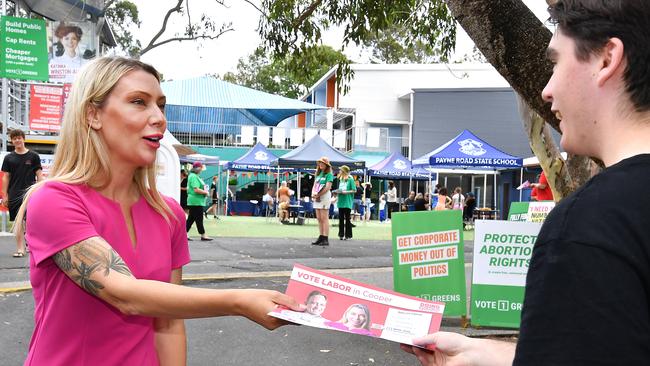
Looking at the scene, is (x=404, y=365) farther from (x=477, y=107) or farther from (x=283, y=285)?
(x=477, y=107)

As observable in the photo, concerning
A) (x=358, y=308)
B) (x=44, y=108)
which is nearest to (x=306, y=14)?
(x=358, y=308)

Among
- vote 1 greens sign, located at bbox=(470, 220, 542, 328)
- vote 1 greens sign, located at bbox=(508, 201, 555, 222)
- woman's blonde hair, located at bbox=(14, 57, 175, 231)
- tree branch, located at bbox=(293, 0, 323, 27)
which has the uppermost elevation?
tree branch, located at bbox=(293, 0, 323, 27)

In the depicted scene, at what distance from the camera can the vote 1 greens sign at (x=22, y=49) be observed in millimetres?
13609

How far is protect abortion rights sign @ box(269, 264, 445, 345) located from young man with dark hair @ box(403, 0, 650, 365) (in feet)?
2.20

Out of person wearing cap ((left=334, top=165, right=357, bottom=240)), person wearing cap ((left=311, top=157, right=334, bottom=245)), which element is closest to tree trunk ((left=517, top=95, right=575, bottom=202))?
person wearing cap ((left=311, top=157, right=334, bottom=245))

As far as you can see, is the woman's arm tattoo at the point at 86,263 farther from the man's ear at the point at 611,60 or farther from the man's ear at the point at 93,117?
the man's ear at the point at 611,60

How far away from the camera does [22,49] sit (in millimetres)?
13688

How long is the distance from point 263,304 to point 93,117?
0.81 metres

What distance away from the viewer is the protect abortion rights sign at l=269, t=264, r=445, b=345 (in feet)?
5.61

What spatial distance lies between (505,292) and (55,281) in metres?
5.16

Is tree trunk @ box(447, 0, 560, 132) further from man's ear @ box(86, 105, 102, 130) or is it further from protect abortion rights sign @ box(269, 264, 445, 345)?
man's ear @ box(86, 105, 102, 130)

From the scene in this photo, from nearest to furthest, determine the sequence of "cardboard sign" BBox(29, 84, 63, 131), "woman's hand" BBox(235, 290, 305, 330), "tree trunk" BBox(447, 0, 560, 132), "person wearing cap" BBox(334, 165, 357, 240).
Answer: "woman's hand" BBox(235, 290, 305, 330)
"tree trunk" BBox(447, 0, 560, 132)
"person wearing cap" BBox(334, 165, 357, 240)
"cardboard sign" BBox(29, 84, 63, 131)

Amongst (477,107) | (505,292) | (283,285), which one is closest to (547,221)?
(505,292)

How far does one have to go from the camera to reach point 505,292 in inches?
245
